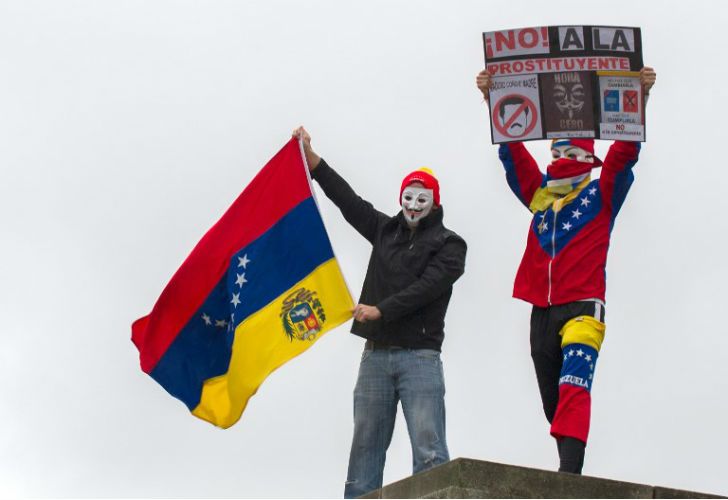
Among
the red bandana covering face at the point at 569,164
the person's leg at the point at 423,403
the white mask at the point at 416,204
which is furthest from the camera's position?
the red bandana covering face at the point at 569,164

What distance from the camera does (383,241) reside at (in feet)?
45.7

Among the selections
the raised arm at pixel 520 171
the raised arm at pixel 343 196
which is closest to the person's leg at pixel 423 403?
the raised arm at pixel 343 196

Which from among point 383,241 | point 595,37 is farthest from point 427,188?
point 595,37

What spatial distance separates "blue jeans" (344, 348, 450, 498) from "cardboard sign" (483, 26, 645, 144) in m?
2.18

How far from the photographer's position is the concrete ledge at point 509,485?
1098cm

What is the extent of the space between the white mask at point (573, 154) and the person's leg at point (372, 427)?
7.72 feet

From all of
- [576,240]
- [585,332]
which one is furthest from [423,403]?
[576,240]

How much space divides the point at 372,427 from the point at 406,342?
2.39ft

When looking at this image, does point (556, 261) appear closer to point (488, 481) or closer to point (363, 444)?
point (363, 444)

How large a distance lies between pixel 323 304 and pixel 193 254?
1346mm

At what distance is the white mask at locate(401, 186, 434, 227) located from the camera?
547 inches

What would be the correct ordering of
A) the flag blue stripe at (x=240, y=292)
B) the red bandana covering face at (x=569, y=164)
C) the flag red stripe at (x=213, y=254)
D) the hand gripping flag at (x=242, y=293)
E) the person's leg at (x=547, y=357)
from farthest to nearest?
1. the flag red stripe at (x=213, y=254)
2. the flag blue stripe at (x=240, y=292)
3. the hand gripping flag at (x=242, y=293)
4. the red bandana covering face at (x=569, y=164)
5. the person's leg at (x=547, y=357)

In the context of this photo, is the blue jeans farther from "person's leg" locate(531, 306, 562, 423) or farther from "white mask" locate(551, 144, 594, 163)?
"white mask" locate(551, 144, 594, 163)

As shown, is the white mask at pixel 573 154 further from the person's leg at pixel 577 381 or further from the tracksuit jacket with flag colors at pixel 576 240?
the person's leg at pixel 577 381
